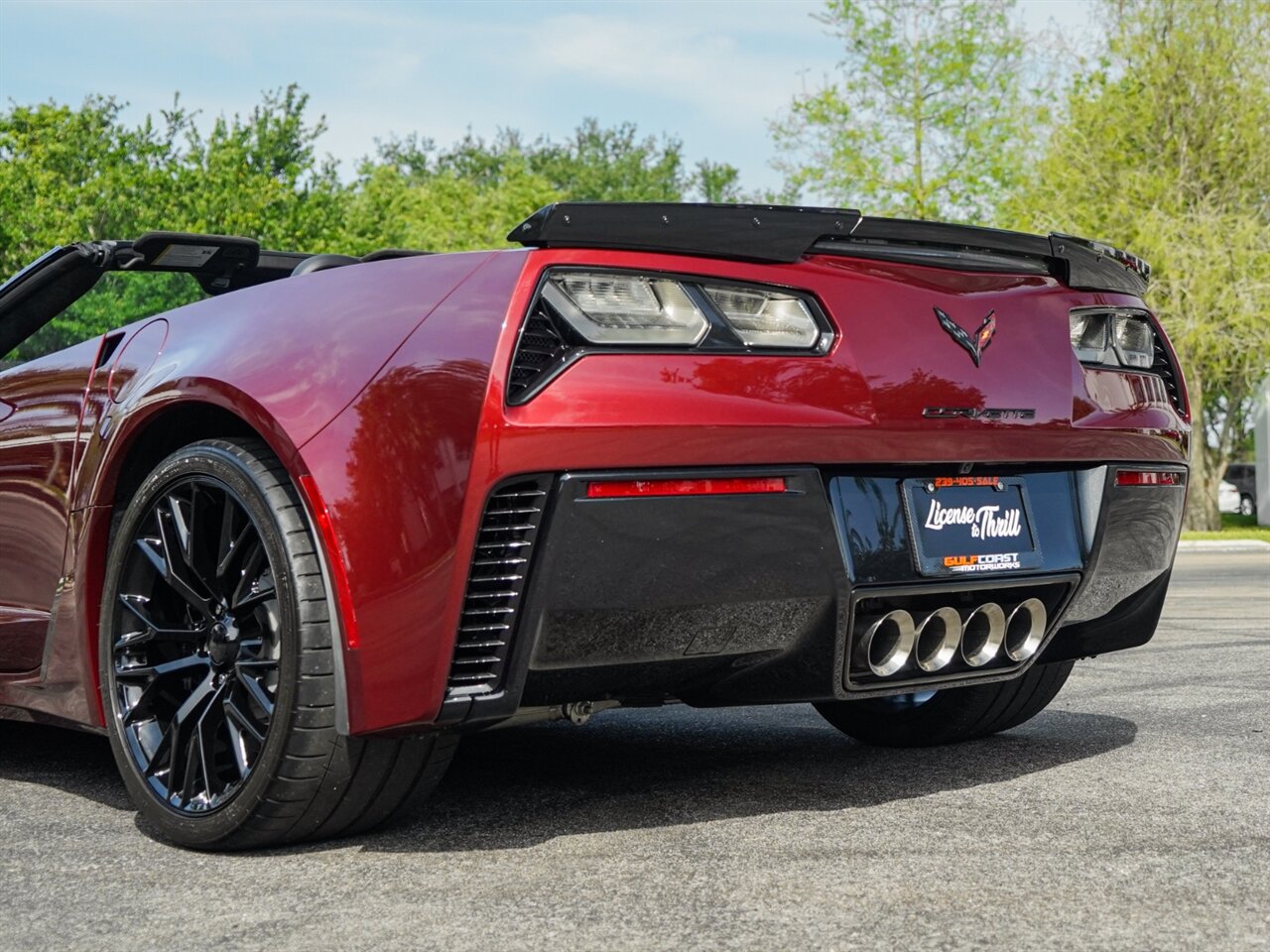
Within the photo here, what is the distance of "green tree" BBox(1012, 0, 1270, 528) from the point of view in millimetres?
25531

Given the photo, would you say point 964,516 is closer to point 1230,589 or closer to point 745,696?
point 745,696

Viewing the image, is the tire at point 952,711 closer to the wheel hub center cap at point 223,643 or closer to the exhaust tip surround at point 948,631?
the exhaust tip surround at point 948,631

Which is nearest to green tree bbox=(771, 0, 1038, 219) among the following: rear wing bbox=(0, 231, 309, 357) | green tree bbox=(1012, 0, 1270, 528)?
green tree bbox=(1012, 0, 1270, 528)

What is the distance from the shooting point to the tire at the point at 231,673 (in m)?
2.91

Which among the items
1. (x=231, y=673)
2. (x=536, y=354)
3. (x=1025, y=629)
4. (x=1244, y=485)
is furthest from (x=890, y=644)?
(x=1244, y=485)

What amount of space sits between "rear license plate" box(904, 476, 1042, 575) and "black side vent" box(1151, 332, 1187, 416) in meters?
0.68

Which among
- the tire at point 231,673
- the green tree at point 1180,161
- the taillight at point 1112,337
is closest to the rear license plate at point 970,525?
the taillight at point 1112,337

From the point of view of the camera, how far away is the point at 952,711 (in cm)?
411

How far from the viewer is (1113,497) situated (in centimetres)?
344

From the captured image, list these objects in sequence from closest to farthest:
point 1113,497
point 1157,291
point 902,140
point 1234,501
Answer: point 1113,497
point 1157,291
point 902,140
point 1234,501

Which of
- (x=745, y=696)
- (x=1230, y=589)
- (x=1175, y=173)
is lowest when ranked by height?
(x=1230, y=589)

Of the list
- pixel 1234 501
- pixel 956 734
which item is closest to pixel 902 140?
pixel 956 734

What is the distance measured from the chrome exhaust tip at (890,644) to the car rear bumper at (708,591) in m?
0.02

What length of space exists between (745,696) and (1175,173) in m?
25.9
